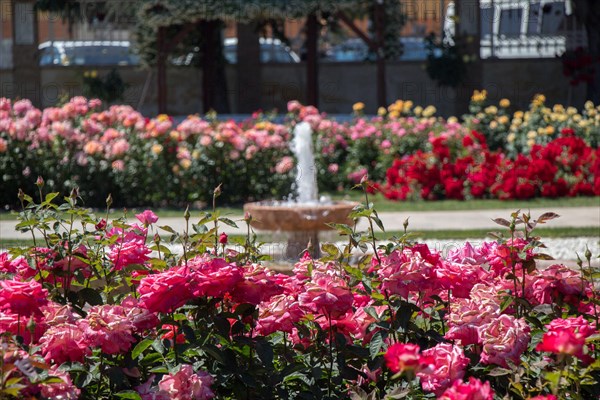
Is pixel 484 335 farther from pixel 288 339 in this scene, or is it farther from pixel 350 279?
pixel 288 339

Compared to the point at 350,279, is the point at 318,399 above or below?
below

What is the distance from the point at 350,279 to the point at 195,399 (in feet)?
1.66

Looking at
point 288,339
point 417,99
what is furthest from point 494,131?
point 288,339

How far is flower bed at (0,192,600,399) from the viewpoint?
2.27 meters

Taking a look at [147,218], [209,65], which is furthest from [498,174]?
[147,218]

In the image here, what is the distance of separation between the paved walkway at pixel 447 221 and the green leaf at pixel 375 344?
19.0 ft

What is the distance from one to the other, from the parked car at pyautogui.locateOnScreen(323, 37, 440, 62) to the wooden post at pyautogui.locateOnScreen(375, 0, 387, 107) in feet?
8.89

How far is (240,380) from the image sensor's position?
241 centimetres

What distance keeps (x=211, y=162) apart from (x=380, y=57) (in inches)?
264

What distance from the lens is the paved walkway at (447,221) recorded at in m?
8.57

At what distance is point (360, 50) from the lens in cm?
2081

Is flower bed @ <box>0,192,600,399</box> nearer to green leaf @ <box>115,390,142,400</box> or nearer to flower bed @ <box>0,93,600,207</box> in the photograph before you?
green leaf @ <box>115,390,142,400</box>

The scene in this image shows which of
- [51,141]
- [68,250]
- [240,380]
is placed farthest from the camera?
[51,141]

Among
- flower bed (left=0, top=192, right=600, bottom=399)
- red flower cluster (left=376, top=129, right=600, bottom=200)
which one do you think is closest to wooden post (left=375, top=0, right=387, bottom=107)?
red flower cluster (left=376, top=129, right=600, bottom=200)
